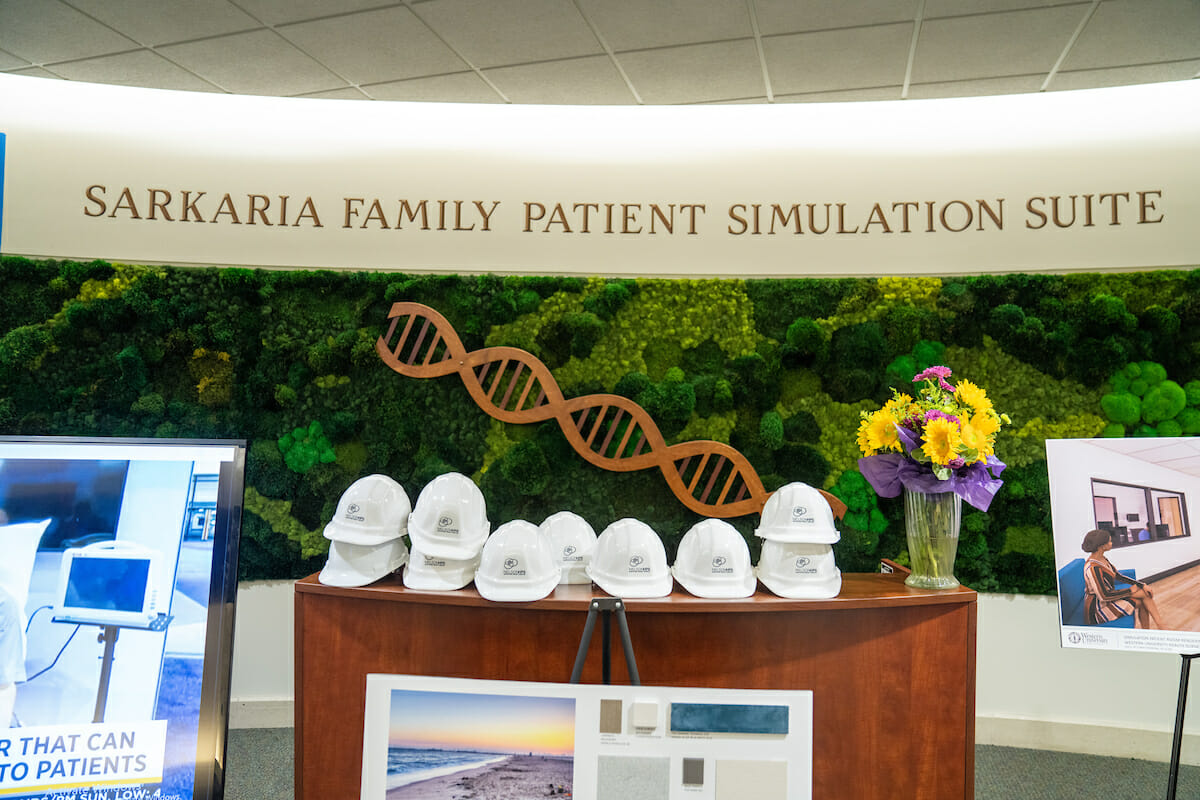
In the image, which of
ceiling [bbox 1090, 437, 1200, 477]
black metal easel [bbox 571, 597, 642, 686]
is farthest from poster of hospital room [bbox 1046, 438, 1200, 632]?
black metal easel [bbox 571, 597, 642, 686]

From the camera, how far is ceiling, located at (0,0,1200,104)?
274 centimetres

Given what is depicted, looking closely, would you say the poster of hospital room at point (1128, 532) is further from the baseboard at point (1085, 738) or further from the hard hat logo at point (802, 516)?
the baseboard at point (1085, 738)

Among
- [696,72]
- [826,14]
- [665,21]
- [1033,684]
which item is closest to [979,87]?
[826,14]

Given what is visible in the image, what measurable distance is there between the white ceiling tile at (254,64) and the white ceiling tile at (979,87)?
2.76m

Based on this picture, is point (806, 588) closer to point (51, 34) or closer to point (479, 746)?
point (479, 746)

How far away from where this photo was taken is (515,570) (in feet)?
6.31

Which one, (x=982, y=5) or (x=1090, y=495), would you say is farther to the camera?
(x=982, y=5)

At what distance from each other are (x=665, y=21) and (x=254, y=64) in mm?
1862

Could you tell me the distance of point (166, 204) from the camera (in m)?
3.46

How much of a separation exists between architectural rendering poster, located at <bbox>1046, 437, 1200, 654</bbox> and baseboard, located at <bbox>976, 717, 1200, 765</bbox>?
1.42 meters

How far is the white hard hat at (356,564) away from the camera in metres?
2.03

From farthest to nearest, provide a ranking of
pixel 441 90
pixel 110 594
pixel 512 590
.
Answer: pixel 441 90
pixel 512 590
pixel 110 594

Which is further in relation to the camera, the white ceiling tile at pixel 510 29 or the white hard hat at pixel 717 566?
the white ceiling tile at pixel 510 29

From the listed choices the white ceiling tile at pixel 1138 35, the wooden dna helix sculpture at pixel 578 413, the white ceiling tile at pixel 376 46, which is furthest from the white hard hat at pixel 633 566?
the white ceiling tile at pixel 1138 35
